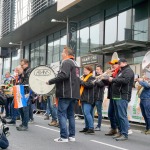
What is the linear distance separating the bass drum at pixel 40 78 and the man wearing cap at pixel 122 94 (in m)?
1.49

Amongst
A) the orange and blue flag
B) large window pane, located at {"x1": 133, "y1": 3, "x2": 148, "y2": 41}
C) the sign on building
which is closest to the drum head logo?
the orange and blue flag

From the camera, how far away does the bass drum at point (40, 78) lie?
29.6ft

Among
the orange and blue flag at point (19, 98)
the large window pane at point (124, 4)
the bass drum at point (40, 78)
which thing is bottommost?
the orange and blue flag at point (19, 98)

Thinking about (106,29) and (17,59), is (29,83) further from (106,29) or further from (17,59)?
(17,59)

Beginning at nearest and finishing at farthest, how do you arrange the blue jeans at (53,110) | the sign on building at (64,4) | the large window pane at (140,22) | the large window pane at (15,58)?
the blue jeans at (53,110) < the large window pane at (140,22) < the sign on building at (64,4) < the large window pane at (15,58)

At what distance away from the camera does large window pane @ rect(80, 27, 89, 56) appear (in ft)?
91.7

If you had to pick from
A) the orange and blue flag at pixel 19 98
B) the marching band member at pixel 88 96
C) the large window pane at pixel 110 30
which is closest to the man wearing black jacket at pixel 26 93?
the orange and blue flag at pixel 19 98

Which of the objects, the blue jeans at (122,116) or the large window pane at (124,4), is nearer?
the blue jeans at (122,116)

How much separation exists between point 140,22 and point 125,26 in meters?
1.41

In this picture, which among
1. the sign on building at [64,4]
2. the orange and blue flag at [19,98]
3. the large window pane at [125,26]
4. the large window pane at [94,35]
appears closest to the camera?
the orange and blue flag at [19,98]

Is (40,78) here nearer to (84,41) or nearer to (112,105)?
(112,105)

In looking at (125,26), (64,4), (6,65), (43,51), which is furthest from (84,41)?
(6,65)

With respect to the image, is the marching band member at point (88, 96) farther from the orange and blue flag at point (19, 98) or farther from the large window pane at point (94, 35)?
the large window pane at point (94, 35)

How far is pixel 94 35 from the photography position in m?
26.8
